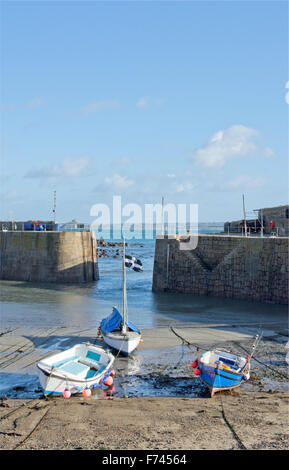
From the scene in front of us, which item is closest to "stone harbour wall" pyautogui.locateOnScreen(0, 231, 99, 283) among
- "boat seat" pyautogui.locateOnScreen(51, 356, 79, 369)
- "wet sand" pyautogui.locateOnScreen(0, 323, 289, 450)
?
"wet sand" pyautogui.locateOnScreen(0, 323, 289, 450)

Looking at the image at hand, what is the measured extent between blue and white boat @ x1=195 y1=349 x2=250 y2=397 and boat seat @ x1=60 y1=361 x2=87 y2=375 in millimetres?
4063

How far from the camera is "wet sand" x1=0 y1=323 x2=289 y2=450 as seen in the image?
1155 cm

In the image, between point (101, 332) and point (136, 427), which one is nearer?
point (136, 427)

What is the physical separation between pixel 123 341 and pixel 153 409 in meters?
5.94

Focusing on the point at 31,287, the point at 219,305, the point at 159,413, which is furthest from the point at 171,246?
the point at 159,413

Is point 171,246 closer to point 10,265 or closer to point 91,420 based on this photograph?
point 10,265

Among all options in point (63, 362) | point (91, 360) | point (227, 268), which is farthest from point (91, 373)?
point (227, 268)

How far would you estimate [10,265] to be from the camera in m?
46.9

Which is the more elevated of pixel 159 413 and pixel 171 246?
pixel 171 246

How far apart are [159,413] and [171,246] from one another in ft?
78.3

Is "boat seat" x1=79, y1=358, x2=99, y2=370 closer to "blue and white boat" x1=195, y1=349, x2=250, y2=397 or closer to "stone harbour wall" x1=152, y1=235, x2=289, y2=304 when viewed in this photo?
"blue and white boat" x1=195, y1=349, x2=250, y2=397

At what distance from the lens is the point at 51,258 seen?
4431cm

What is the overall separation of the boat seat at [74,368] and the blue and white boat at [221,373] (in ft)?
13.3

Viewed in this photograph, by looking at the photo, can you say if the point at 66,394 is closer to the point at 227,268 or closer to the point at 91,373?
the point at 91,373
